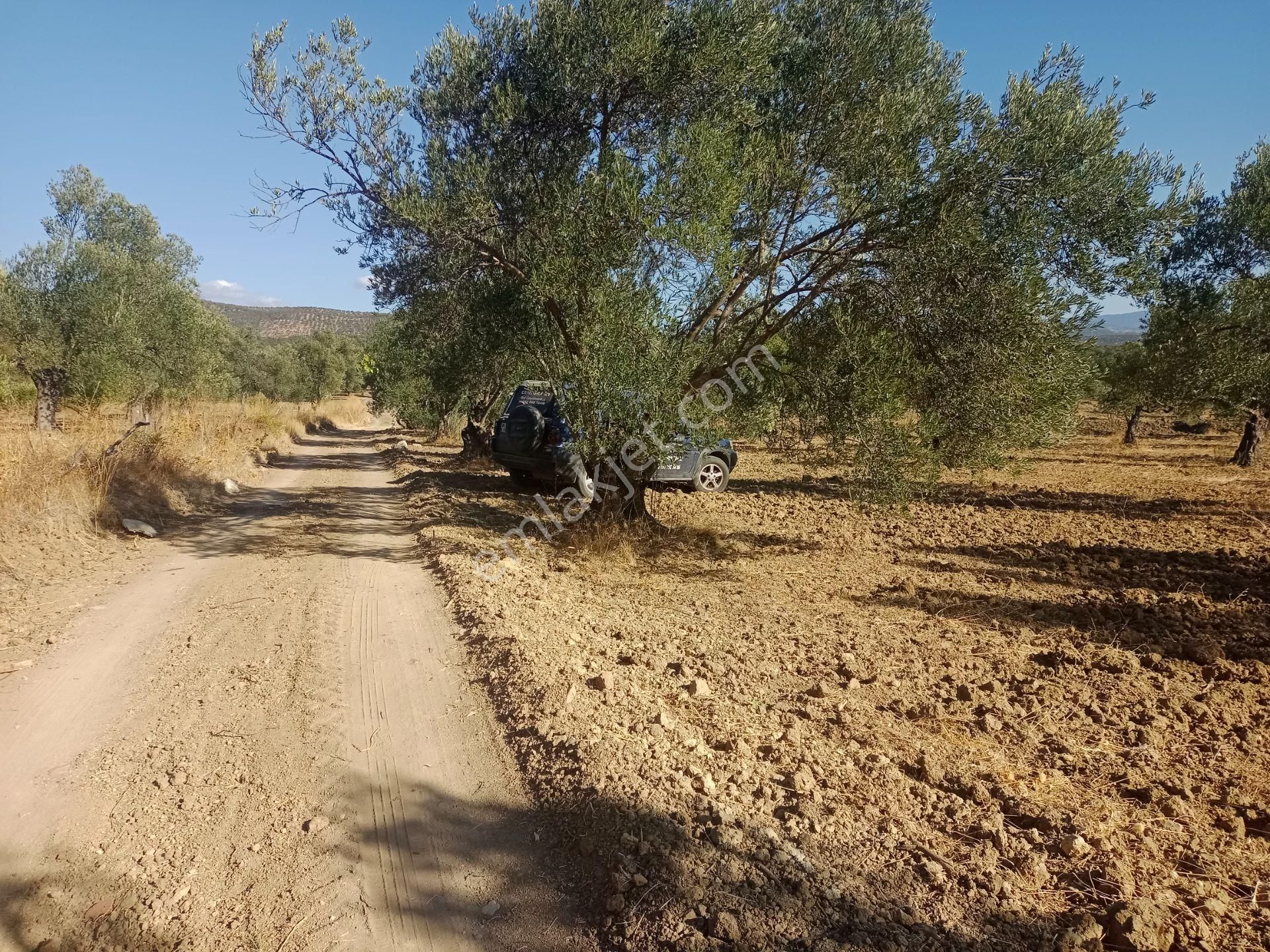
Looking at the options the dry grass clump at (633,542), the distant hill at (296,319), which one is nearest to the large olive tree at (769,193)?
the dry grass clump at (633,542)

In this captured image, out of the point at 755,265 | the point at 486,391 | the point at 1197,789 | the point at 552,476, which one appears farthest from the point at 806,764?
the point at 486,391

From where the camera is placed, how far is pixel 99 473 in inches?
357

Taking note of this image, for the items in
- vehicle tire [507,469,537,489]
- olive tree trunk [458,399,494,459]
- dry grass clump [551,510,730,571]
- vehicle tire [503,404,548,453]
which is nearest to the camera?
dry grass clump [551,510,730,571]

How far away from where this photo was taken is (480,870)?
284cm

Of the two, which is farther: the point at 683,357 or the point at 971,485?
the point at 971,485

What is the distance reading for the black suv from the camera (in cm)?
1200

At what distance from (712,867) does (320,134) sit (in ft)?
27.1

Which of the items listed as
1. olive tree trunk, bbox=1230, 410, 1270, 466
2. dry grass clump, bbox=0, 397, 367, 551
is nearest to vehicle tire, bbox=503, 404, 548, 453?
dry grass clump, bbox=0, 397, 367, 551

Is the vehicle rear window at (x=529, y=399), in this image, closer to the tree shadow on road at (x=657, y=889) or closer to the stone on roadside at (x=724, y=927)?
the tree shadow on road at (x=657, y=889)

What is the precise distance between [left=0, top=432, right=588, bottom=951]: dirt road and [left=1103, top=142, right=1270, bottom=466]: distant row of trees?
15.0 meters

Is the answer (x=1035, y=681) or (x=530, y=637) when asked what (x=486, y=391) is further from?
(x=1035, y=681)

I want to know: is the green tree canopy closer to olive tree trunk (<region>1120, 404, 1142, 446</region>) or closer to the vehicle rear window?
the vehicle rear window

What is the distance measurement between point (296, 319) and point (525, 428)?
110081 millimetres

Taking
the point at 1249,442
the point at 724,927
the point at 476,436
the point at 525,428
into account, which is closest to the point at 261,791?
the point at 724,927
